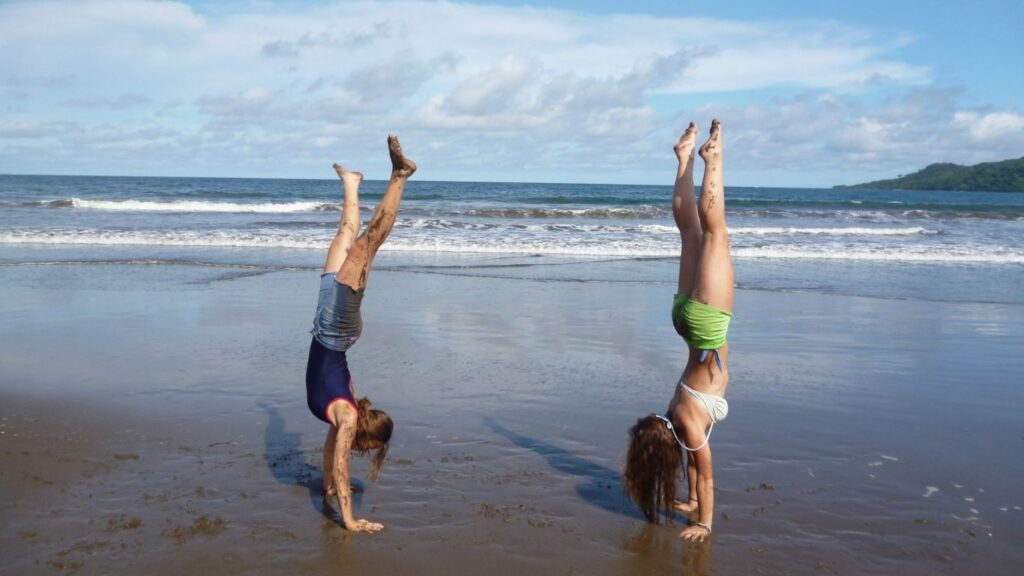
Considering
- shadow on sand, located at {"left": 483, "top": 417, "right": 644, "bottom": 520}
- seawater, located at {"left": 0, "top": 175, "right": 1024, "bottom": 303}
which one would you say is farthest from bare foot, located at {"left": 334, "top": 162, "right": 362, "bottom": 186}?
seawater, located at {"left": 0, "top": 175, "right": 1024, "bottom": 303}

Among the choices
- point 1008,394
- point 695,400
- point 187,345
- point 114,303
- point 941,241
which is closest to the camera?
point 695,400

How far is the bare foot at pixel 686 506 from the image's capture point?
4.75 metres

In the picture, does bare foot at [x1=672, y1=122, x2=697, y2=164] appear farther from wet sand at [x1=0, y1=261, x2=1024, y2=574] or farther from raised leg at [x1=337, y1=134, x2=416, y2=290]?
wet sand at [x1=0, y1=261, x2=1024, y2=574]

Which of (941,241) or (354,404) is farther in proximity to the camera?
(941,241)

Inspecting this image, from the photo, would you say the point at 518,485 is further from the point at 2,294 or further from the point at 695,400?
the point at 2,294

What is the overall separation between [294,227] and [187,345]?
18454 mm

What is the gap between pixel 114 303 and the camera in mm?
11008

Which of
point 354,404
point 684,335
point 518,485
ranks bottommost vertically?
point 518,485

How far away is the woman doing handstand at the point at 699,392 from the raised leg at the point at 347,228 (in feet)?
6.95

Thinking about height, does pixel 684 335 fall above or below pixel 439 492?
above

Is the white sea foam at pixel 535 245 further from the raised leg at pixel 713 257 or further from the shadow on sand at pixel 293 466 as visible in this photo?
the raised leg at pixel 713 257

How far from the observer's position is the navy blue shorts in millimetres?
4738

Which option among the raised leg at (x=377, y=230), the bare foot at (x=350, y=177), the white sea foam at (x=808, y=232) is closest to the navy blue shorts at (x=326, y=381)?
the raised leg at (x=377, y=230)

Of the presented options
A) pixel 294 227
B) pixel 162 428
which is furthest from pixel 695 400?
pixel 294 227
